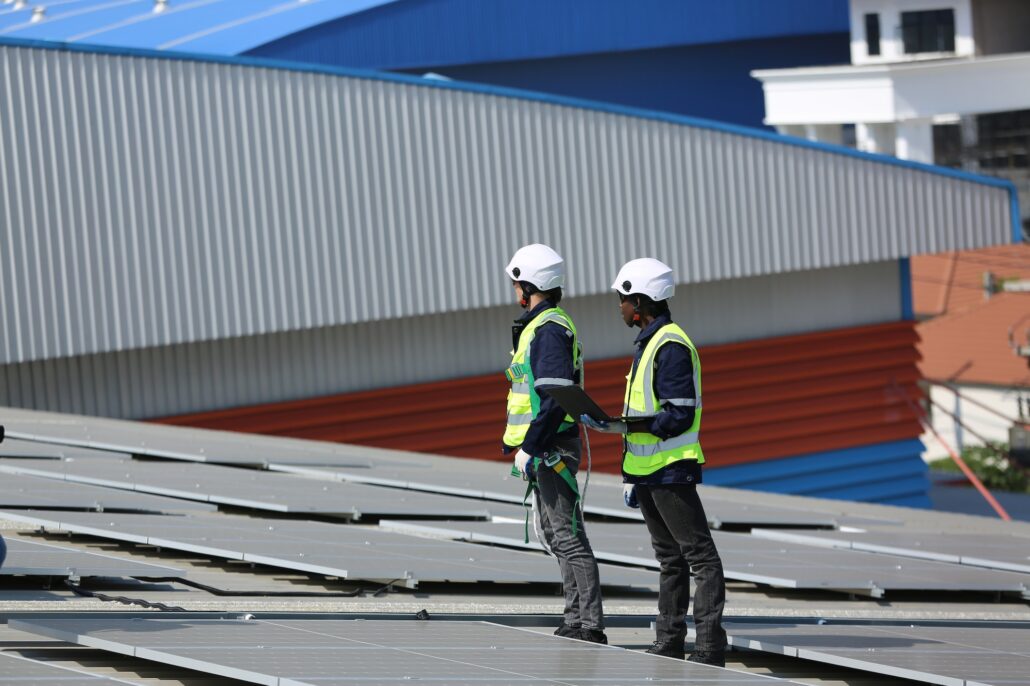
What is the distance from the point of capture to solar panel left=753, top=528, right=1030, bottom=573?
1038cm

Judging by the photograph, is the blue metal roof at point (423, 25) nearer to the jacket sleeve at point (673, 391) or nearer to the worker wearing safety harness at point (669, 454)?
the worker wearing safety harness at point (669, 454)

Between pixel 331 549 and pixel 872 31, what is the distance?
3290cm

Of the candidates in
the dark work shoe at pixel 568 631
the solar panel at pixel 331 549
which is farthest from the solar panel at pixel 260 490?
the dark work shoe at pixel 568 631

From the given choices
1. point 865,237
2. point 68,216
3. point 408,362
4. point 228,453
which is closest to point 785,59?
point 865,237

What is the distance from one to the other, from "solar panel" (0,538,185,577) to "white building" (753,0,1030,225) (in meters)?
29.1

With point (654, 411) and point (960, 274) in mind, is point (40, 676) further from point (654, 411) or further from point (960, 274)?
point (960, 274)

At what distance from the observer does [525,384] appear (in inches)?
278

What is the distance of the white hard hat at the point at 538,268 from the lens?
7.05 meters

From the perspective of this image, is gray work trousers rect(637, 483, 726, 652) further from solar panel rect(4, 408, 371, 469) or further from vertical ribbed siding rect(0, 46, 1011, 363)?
vertical ribbed siding rect(0, 46, 1011, 363)

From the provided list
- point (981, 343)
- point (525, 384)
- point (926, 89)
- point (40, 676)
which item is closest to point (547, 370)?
point (525, 384)

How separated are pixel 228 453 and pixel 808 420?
10371 millimetres

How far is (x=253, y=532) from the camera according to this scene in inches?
358

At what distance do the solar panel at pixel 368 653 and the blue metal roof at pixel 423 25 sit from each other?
61.8ft

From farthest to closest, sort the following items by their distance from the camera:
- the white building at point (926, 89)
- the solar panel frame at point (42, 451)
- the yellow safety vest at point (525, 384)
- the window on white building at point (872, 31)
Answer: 1. the window on white building at point (872, 31)
2. the white building at point (926, 89)
3. the solar panel frame at point (42, 451)
4. the yellow safety vest at point (525, 384)
